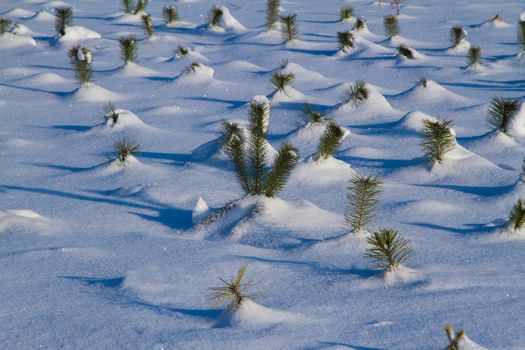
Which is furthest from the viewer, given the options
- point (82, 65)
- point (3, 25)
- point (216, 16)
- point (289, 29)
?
point (216, 16)

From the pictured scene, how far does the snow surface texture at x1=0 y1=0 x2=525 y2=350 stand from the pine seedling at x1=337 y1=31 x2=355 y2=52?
13 cm

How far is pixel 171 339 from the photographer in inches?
120

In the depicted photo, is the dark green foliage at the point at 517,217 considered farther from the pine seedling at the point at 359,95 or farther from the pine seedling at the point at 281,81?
the pine seedling at the point at 281,81

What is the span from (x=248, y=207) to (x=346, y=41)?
5.96m

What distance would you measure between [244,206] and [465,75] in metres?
5.40

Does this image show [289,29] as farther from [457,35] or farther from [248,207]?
[248,207]

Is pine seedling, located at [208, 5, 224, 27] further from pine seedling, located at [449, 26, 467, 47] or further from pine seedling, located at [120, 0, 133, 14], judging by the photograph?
pine seedling, located at [449, 26, 467, 47]

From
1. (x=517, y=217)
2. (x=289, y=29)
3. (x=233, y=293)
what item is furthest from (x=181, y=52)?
(x=233, y=293)

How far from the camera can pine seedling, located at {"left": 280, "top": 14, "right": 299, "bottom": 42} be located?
10.6 meters

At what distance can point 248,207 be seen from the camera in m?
4.61

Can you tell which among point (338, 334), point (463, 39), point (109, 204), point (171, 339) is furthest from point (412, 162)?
point (463, 39)

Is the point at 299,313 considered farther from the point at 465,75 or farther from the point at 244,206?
the point at 465,75

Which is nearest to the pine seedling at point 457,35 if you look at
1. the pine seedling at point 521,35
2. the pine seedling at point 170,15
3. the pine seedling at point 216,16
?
the pine seedling at point 521,35

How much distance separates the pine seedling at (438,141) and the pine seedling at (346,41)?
462 centimetres
